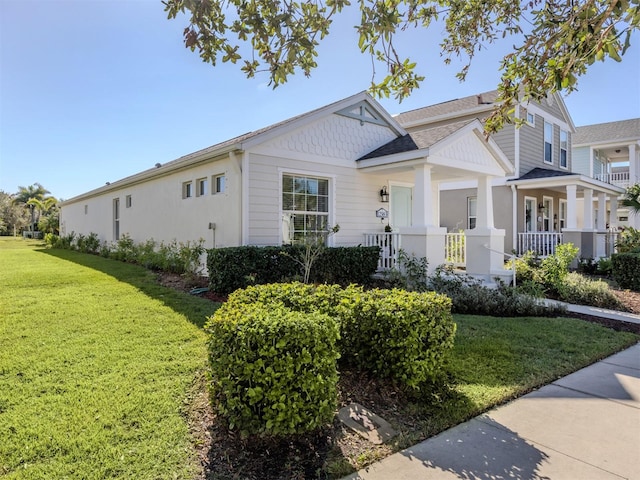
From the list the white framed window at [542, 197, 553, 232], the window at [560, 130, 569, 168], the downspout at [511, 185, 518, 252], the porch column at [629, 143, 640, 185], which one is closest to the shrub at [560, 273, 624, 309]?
the downspout at [511, 185, 518, 252]

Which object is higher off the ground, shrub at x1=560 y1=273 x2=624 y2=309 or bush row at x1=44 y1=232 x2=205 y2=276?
bush row at x1=44 y1=232 x2=205 y2=276

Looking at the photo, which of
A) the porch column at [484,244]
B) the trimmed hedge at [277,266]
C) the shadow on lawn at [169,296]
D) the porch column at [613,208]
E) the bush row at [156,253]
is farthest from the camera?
the porch column at [613,208]

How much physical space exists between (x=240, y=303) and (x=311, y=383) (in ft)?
4.03

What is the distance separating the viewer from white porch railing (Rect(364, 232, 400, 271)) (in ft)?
33.7

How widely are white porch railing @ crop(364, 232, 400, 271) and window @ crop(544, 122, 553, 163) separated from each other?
1050 centimetres

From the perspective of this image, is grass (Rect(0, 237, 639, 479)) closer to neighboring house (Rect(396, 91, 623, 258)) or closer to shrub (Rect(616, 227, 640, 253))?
shrub (Rect(616, 227, 640, 253))

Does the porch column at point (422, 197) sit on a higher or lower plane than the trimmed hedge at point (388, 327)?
higher

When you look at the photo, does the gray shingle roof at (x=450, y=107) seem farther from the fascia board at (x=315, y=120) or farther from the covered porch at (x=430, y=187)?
the fascia board at (x=315, y=120)

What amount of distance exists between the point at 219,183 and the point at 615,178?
→ 24510 mm

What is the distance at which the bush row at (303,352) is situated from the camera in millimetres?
→ 2656

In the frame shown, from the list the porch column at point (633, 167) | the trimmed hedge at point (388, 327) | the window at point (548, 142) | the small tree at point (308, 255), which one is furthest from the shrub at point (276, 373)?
the porch column at point (633, 167)

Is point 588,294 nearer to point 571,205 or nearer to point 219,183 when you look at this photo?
point 571,205

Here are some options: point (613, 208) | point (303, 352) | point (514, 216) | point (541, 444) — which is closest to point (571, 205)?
point (514, 216)

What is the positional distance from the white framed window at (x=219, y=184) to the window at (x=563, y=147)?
16.2 meters
